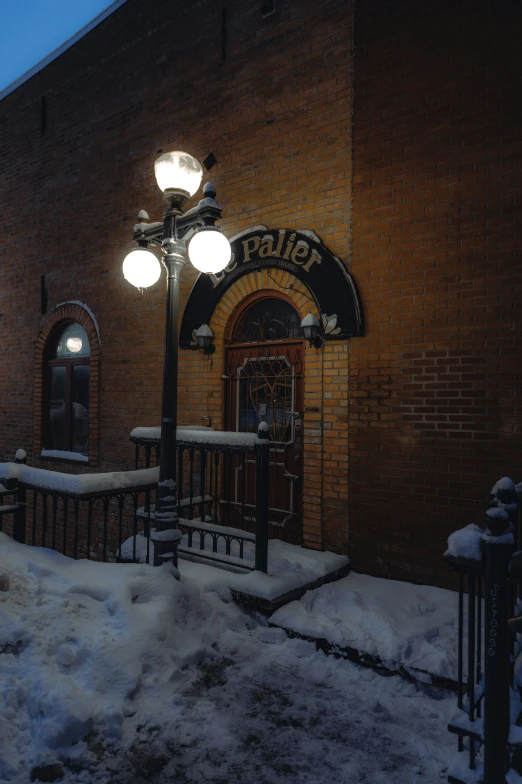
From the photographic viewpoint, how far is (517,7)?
427 cm

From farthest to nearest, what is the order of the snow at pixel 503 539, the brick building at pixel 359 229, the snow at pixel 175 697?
the brick building at pixel 359 229, the snow at pixel 175 697, the snow at pixel 503 539

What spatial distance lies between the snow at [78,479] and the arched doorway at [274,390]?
4.80 feet

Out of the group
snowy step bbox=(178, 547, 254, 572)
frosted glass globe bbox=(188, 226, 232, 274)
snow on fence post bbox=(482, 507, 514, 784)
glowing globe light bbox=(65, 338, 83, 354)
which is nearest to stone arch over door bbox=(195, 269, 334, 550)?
snowy step bbox=(178, 547, 254, 572)

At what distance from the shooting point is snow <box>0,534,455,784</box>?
2.42 metres

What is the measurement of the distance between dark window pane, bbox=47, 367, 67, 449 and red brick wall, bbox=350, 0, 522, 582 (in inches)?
226

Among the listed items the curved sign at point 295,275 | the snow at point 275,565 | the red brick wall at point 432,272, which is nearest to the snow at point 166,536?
the snow at point 275,565

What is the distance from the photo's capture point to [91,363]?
7.91 metres

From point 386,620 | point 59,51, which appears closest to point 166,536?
point 386,620

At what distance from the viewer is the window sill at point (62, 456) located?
8.06 metres

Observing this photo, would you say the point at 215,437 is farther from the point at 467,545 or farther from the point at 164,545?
the point at 467,545

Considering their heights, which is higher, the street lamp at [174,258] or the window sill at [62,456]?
the street lamp at [174,258]

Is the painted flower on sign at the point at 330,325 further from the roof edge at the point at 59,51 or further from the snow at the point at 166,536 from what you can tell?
the roof edge at the point at 59,51

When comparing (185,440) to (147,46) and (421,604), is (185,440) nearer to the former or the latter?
(421,604)

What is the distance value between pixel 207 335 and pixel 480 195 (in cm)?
330
